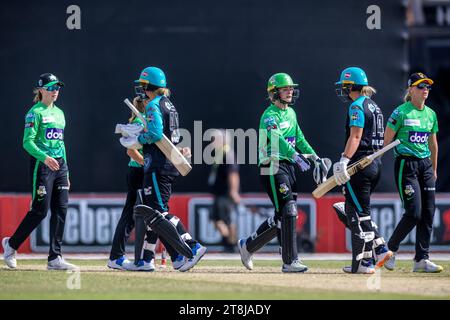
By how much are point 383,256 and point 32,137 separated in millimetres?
3768

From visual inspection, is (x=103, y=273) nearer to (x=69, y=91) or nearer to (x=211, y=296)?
(x=211, y=296)

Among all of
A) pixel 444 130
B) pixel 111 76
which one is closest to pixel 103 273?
pixel 111 76

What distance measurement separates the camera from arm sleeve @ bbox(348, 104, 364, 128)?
11680 mm

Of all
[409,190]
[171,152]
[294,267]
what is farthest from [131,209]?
[409,190]

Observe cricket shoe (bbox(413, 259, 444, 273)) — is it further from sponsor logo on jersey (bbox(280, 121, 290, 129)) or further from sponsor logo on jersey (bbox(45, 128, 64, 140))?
sponsor logo on jersey (bbox(45, 128, 64, 140))

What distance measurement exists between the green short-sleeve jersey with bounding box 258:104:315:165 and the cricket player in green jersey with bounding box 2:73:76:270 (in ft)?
6.92

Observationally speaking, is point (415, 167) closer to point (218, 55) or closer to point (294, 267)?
point (294, 267)

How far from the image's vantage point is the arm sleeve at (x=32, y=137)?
39.4 feet

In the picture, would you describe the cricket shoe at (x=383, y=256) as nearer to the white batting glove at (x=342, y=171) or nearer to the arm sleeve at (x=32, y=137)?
the white batting glove at (x=342, y=171)

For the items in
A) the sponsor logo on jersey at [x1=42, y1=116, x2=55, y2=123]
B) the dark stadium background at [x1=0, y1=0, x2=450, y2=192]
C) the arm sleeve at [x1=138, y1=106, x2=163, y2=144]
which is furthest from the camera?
the dark stadium background at [x1=0, y1=0, x2=450, y2=192]

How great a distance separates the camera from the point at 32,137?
12047 millimetres

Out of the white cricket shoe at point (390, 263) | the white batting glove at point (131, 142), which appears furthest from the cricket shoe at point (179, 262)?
the white cricket shoe at point (390, 263)

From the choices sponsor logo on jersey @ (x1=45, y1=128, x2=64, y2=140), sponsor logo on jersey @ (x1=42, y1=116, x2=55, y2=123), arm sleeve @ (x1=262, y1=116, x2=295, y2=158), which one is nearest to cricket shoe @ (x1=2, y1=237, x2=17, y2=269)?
sponsor logo on jersey @ (x1=45, y1=128, x2=64, y2=140)

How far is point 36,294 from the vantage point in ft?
33.1
